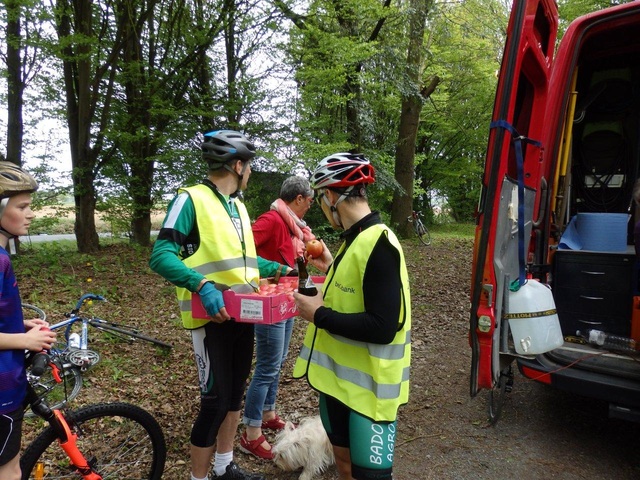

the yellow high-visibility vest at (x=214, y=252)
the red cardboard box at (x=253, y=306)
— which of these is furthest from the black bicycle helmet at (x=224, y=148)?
the red cardboard box at (x=253, y=306)

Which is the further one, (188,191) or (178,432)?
(178,432)

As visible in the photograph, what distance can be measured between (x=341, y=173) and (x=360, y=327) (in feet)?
2.23

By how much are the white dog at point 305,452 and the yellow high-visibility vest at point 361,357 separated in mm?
1084

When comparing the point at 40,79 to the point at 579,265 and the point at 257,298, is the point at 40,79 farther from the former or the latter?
the point at 579,265

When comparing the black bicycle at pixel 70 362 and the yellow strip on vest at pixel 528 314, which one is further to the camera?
the black bicycle at pixel 70 362

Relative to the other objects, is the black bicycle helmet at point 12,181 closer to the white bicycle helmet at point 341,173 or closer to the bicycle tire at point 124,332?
the white bicycle helmet at point 341,173

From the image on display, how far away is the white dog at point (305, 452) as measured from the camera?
2.77 metres

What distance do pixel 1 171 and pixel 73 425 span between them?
1.38 meters

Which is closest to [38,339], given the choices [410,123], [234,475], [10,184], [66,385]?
[10,184]

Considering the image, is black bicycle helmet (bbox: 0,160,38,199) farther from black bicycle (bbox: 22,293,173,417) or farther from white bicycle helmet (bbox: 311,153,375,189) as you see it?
black bicycle (bbox: 22,293,173,417)

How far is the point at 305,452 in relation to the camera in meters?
2.77

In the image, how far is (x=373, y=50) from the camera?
29.2 ft

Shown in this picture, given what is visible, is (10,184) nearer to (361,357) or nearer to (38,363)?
(38,363)

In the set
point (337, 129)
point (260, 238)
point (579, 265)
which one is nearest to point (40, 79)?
point (337, 129)
